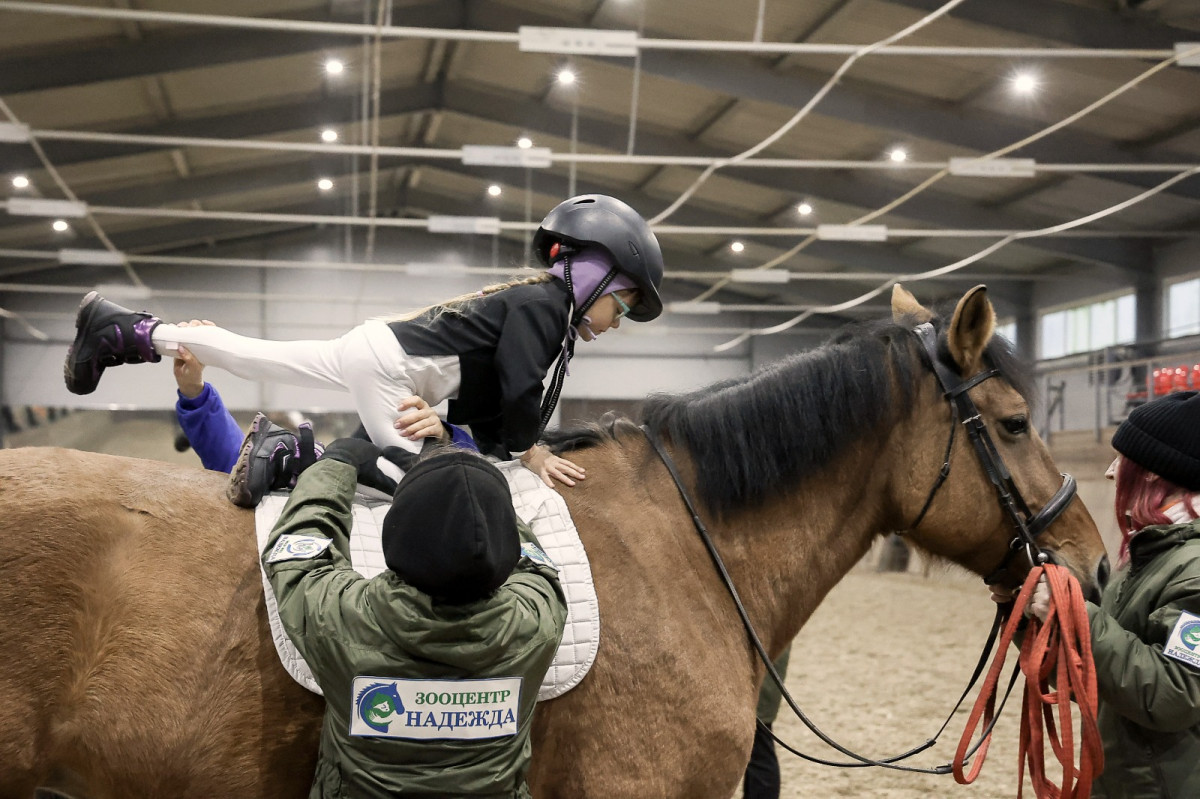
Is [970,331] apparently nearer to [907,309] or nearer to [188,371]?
[907,309]

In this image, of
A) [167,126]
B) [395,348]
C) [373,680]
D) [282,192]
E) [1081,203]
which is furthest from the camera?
[282,192]

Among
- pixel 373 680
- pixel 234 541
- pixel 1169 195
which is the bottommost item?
pixel 373 680

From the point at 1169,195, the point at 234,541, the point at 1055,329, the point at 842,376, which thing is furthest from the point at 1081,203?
the point at 234,541

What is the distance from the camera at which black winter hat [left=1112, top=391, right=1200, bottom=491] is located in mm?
1996

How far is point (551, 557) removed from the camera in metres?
1.87

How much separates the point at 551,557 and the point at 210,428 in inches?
42.4

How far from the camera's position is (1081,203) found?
13883 mm

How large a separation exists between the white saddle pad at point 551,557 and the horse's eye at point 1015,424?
1048 mm

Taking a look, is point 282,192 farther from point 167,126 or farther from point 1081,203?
point 1081,203

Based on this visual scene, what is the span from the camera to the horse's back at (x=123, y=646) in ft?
5.17

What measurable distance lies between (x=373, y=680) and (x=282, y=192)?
55.0 feet

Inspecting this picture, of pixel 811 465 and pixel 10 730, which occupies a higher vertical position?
pixel 811 465

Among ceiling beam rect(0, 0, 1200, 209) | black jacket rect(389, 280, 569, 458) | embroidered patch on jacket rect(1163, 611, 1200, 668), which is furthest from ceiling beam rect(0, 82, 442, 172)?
embroidered patch on jacket rect(1163, 611, 1200, 668)

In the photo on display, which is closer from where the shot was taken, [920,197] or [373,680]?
[373,680]
